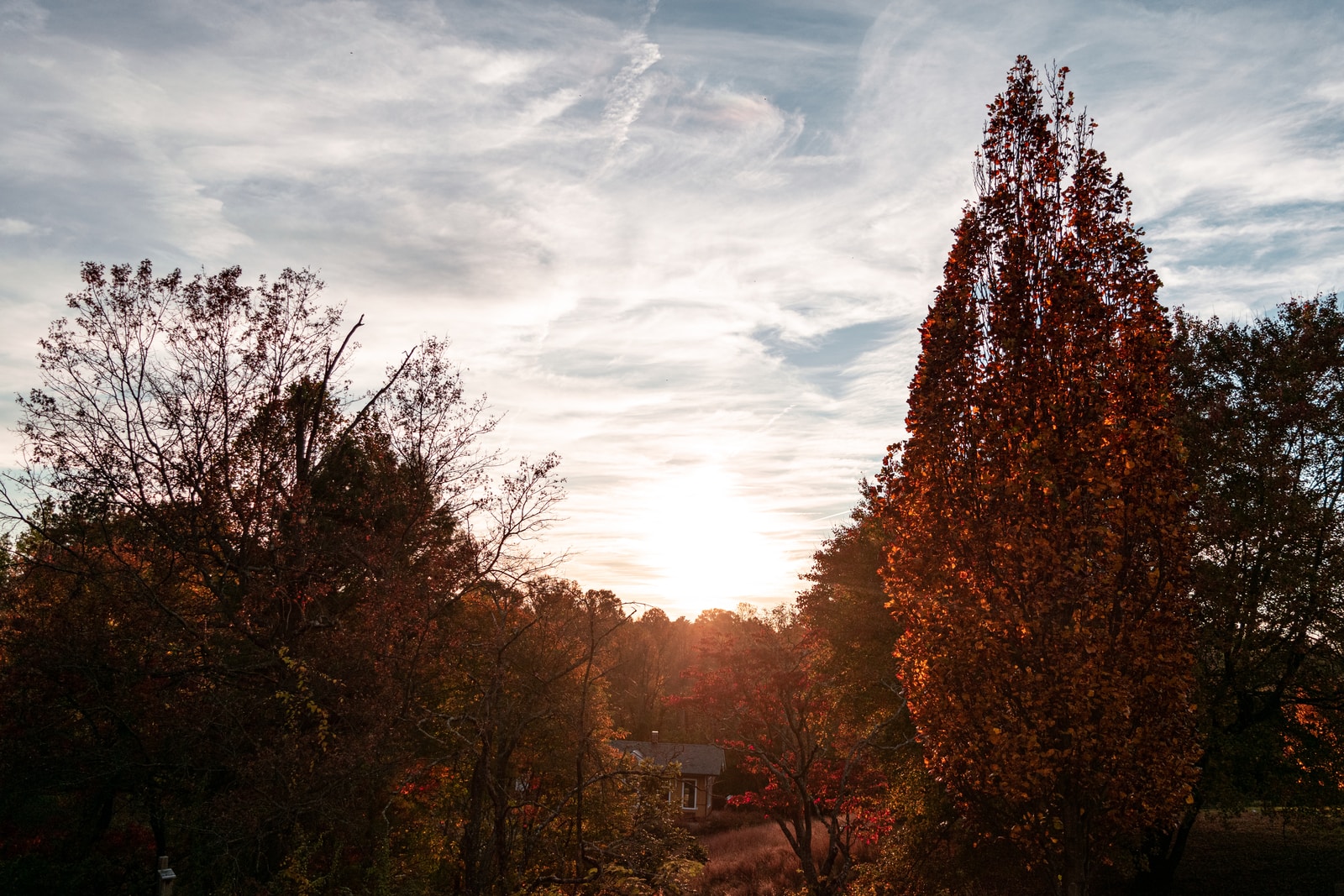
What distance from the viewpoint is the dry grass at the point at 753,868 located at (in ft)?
80.0

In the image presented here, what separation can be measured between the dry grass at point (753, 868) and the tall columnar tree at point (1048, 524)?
51.6 ft

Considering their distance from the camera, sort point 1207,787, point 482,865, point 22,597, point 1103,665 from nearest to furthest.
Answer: point 1103,665
point 482,865
point 1207,787
point 22,597

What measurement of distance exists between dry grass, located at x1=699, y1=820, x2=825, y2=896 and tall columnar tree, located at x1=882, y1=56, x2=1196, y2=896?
15736mm

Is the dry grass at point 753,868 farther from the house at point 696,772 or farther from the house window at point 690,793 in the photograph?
the house window at point 690,793

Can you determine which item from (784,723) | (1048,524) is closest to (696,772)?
(784,723)

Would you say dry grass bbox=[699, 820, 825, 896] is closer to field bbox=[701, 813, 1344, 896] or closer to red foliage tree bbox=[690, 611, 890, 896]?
field bbox=[701, 813, 1344, 896]

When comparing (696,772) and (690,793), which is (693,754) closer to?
(696,772)

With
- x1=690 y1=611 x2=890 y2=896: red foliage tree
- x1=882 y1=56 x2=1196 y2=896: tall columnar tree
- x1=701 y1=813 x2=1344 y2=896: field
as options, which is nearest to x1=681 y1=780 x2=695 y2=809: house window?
x1=701 y1=813 x2=1344 y2=896: field

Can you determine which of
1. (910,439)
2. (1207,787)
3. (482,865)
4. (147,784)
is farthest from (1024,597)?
(147,784)

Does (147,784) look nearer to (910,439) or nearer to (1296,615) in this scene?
(910,439)

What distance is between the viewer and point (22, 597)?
19.6 metres

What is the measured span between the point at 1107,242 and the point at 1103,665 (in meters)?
4.08

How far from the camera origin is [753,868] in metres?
27.0

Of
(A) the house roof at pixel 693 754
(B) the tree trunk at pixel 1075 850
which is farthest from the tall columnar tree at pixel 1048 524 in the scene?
(A) the house roof at pixel 693 754
